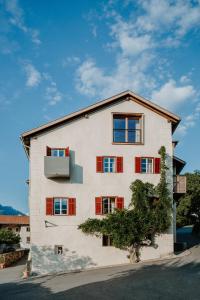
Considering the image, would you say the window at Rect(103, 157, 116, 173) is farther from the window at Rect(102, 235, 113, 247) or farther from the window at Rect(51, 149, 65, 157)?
the window at Rect(102, 235, 113, 247)

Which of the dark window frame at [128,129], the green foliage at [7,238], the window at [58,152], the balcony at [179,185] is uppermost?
the dark window frame at [128,129]

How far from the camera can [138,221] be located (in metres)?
25.9

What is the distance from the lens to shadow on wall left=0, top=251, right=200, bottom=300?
1625 cm

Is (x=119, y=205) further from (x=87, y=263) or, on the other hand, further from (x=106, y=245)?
(x=87, y=263)

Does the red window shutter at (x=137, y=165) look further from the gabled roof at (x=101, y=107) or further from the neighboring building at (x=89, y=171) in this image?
the gabled roof at (x=101, y=107)

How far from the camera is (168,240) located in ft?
87.7

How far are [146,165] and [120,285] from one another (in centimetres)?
1112

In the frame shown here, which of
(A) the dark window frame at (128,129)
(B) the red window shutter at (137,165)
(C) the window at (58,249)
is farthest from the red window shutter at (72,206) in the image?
(A) the dark window frame at (128,129)

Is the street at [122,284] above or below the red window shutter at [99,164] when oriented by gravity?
below

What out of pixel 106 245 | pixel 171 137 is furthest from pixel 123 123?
pixel 106 245

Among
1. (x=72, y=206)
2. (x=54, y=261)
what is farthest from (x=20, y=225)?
(x=72, y=206)

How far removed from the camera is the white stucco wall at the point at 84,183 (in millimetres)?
25688

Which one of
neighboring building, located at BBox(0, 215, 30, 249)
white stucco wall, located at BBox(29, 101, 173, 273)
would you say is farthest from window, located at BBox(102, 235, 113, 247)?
neighboring building, located at BBox(0, 215, 30, 249)

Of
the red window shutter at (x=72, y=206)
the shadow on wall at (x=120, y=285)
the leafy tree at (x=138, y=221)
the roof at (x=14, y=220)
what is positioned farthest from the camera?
the roof at (x=14, y=220)
